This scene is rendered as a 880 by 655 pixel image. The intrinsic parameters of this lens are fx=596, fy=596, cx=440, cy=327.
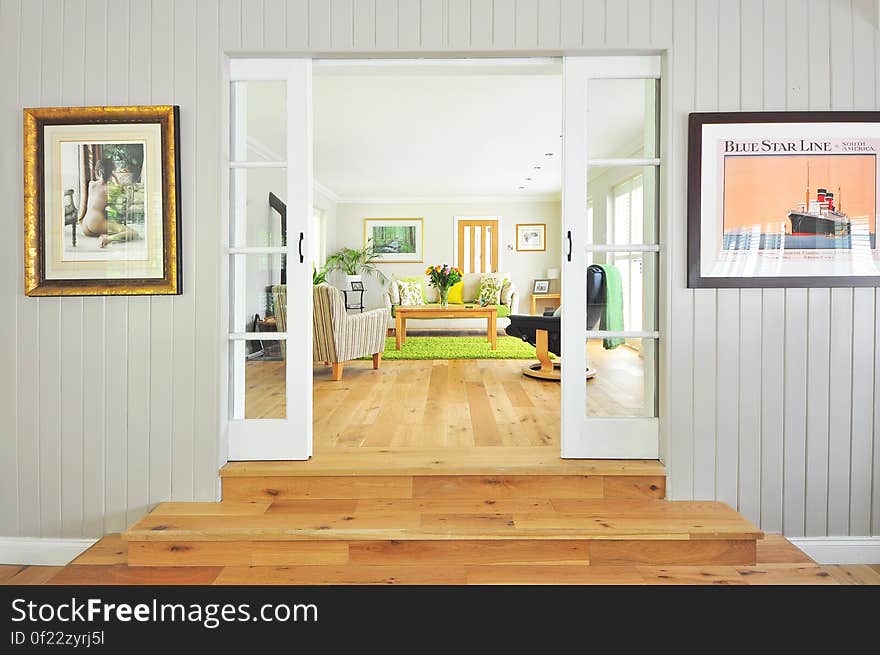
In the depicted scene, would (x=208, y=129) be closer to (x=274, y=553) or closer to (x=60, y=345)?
(x=60, y=345)

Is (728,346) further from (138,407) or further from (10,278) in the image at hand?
(10,278)

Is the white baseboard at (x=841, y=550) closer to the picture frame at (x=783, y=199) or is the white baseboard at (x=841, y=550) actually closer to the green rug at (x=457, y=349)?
the picture frame at (x=783, y=199)

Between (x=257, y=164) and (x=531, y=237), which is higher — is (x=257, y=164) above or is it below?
below

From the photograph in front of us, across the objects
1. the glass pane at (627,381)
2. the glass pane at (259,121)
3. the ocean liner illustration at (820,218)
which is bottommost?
the glass pane at (627,381)

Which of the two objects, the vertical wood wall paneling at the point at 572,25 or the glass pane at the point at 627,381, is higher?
the vertical wood wall paneling at the point at 572,25

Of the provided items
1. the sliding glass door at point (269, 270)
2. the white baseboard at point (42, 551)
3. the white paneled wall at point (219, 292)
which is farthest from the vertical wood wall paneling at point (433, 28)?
the white baseboard at point (42, 551)

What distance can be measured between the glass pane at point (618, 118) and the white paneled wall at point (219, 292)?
0.12 metres

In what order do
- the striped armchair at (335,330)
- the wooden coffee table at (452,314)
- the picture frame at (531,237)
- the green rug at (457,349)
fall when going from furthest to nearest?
the picture frame at (531,237) → the wooden coffee table at (452,314) → the green rug at (457,349) → the striped armchair at (335,330)

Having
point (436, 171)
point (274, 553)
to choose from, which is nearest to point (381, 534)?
point (274, 553)

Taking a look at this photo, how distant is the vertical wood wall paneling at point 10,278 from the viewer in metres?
2.46

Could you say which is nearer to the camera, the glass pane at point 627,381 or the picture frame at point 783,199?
the picture frame at point 783,199

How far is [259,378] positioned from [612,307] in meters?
1.60

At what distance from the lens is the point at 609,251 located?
2600 millimetres

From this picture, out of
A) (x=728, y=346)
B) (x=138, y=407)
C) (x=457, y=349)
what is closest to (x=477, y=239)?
(x=457, y=349)
